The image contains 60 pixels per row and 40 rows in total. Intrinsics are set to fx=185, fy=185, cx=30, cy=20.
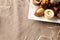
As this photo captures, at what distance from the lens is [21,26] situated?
866 millimetres

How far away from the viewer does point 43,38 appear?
0.83 m

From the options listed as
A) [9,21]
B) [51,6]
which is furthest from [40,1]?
[9,21]

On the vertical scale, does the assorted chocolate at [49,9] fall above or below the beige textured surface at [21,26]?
above

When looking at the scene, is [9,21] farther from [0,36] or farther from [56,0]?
[56,0]

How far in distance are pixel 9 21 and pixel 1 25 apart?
42mm

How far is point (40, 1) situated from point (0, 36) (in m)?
0.25

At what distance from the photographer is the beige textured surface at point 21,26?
0.84m

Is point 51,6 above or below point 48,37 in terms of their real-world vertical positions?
above

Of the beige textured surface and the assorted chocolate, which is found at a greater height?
the assorted chocolate

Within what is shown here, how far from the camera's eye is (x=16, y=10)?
914mm

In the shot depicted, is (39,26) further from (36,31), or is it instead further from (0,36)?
(0,36)

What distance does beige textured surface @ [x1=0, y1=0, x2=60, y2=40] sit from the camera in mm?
835

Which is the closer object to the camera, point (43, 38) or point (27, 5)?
point (43, 38)

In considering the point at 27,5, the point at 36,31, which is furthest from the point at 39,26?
the point at 27,5
